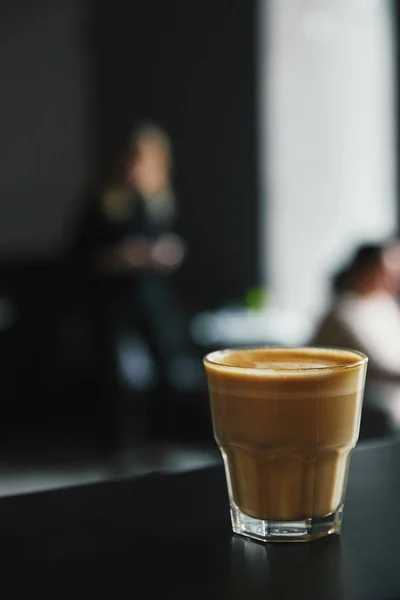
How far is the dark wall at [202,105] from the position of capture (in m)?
4.57

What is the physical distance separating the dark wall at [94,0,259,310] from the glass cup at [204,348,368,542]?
156 inches

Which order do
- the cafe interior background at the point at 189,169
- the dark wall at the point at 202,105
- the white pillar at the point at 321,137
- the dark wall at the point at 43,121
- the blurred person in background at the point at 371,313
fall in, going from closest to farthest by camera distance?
the blurred person in background at the point at 371,313 < the cafe interior background at the point at 189,169 < the white pillar at the point at 321,137 < the dark wall at the point at 202,105 < the dark wall at the point at 43,121

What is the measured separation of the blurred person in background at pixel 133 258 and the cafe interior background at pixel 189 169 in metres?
0.15

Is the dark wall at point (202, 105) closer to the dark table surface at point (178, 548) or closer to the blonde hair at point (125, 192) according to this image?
the blonde hair at point (125, 192)

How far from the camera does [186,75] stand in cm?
469

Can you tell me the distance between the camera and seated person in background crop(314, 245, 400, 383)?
2416 mm

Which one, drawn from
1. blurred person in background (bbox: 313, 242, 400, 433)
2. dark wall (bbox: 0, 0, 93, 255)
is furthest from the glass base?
dark wall (bbox: 0, 0, 93, 255)

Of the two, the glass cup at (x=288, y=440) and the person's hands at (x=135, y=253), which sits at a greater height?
the glass cup at (x=288, y=440)

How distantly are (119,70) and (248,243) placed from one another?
4.47 feet

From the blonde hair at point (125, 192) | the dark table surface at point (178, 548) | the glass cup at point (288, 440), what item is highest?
the blonde hair at point (125, 192)

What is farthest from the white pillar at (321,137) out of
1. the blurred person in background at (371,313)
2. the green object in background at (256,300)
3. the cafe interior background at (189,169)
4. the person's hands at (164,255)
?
the blurred person in background at (371,313)

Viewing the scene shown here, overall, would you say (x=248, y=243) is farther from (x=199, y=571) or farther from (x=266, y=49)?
(x=199, y=571)

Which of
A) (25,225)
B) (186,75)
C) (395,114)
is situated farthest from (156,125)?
(395,114)

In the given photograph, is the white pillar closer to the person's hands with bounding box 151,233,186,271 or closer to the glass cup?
the person's hands with bounding box 151,233,186,271
